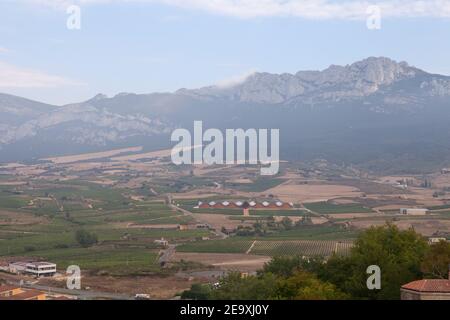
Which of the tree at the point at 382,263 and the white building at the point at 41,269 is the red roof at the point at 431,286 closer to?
the tree at the point at 382,263

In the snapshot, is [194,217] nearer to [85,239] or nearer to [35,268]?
[85,239]

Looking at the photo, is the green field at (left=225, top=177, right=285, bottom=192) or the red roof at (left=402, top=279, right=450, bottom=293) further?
the green field at (left=225, top=177, right=285, bottom=192)

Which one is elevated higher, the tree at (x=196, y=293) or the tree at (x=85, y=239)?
the tree at (x=196, y=293)

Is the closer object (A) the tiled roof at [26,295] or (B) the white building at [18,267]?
(A) the tiled roof at [26,295]

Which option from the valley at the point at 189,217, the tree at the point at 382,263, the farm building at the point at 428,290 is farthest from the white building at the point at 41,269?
the farm building at the point at 428,290

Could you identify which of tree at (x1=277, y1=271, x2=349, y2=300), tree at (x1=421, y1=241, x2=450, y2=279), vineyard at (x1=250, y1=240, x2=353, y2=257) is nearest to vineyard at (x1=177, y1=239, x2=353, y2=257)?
vineyard at (x1=250, y1=240, x2=353, y2=257)

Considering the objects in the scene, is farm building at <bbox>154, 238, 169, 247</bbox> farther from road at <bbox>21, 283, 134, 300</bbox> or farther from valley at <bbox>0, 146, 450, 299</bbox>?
road at <bbox>21, 283, 134, 300</bbox>
